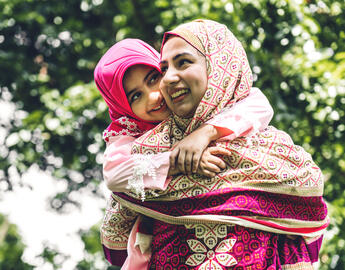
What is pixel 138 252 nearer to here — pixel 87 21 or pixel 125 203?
pixel 125 203

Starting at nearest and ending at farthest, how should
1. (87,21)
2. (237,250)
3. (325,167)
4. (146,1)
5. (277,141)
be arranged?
(237,250), (277,141), (325,167), (146,1), (87,21)

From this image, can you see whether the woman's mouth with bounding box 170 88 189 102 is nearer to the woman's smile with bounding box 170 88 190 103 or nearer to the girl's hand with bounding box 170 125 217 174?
the woman's smile with bounding box 170 88 190 103

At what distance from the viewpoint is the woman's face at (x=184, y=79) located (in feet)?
5.29

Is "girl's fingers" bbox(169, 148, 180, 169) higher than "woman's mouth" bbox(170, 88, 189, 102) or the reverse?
the reverse

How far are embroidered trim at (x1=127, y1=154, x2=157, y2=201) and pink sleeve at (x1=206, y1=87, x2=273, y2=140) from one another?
252mm

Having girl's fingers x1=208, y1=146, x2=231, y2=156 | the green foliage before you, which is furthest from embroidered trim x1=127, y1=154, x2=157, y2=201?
the green foliage

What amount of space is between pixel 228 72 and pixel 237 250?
626 millimetres

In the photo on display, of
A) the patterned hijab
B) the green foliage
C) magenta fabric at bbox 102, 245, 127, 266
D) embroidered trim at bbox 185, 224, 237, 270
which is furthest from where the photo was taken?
the green foliage

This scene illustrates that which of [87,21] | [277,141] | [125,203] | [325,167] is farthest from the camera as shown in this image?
[87,21]

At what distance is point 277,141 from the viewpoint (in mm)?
1610

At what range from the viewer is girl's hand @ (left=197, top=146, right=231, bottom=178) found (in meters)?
1.54

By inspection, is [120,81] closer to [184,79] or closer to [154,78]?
[154,78]

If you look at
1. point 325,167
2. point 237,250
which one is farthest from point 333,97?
point 237,250

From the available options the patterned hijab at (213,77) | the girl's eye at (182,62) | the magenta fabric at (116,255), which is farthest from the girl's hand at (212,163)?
the magenta fabric at (116,255)
